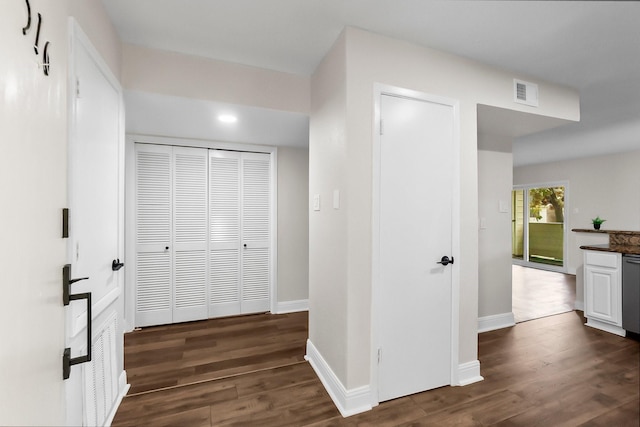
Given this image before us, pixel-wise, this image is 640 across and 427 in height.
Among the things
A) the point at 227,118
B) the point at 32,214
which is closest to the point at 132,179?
the point at 227,118

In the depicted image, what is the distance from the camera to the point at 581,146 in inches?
140

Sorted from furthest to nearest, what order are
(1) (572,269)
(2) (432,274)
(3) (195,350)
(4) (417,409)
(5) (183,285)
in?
(1) (572,269) < (5) (183,285) < (3) (195,350) < (2) (432,274) < (4) (417,409)

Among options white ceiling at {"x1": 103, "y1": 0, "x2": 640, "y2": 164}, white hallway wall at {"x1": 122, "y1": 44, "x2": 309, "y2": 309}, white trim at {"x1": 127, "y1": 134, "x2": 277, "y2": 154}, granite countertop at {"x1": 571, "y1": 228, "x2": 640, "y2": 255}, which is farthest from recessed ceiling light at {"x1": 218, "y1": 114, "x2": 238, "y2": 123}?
granite countertop at {"x1": 571, "y1": 228, "x2": 640, "y2": 255}

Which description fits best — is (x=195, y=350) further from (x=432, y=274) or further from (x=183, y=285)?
(x=432, y=274)

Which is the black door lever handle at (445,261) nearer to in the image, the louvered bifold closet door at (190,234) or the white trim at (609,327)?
the white trim at (609,327)

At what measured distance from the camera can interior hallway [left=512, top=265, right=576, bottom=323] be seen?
8.91ft

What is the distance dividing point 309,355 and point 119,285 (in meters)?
1.40

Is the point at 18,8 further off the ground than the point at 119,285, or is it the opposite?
the point at 18,8

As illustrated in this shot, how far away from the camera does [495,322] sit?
261 cm

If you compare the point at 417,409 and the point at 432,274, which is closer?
the point at 417,409

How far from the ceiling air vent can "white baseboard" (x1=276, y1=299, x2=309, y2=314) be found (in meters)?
2.79

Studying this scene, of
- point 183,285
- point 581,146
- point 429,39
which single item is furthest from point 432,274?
point 581,146

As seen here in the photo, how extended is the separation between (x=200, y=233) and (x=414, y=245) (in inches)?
88.5

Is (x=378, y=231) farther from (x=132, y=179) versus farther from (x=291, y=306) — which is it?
(x=132, y=179)
